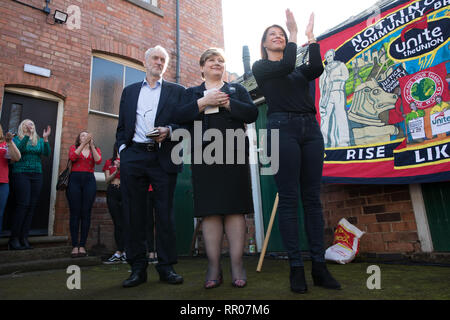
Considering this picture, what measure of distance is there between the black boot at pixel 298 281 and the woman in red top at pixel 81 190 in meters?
3.04

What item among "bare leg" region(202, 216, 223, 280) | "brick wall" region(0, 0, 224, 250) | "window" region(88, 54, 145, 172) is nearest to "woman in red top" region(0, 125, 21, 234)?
"brick wall" region(0, 0, 224, 250)

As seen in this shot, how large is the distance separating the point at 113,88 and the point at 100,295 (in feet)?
14.7

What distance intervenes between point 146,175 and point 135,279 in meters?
0.75

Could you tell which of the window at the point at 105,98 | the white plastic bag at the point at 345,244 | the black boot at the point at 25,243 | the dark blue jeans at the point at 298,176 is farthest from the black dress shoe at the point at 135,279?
the window at the point at 105,98

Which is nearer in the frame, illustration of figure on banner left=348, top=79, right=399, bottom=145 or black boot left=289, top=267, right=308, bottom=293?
black boot left=289, top=267, right=308, bottom=293

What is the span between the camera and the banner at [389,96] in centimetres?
276

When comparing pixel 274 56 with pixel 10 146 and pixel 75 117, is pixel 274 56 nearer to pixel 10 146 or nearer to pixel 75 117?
pixel 10 146

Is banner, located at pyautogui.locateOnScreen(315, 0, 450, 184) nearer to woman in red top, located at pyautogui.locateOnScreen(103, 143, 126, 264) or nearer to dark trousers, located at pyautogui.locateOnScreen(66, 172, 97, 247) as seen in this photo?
woman in red top, located at pyautogui.locateOnScreen(103, 143, 126, 264)

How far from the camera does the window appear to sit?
17.0ft

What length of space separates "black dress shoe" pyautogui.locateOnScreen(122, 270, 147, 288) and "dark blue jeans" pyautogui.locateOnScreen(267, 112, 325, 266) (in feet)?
3.54

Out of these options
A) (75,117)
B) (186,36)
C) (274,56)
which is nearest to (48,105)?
(75,117)

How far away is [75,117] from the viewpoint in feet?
15.7

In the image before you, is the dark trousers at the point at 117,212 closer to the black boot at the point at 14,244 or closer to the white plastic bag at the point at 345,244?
the black boot at the point at 14,244

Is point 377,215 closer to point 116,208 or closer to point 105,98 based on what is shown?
point 116,208
